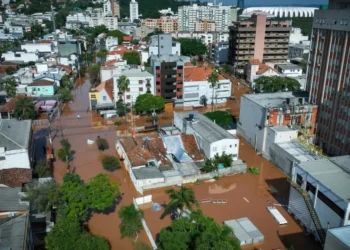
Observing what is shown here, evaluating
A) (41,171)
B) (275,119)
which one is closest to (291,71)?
(275,119)

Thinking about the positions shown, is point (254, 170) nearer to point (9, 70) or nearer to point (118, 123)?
point (118, 123)

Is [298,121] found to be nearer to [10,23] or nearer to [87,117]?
[87,117]

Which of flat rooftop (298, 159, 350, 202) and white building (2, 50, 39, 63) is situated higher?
white building (2, 50, 39, 63)

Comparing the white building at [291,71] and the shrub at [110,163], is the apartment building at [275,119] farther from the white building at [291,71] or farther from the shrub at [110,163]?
the white building at [291,71]

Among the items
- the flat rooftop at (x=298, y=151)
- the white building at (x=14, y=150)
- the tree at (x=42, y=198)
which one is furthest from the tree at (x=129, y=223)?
the flat rooftop at (x=298, y=151)

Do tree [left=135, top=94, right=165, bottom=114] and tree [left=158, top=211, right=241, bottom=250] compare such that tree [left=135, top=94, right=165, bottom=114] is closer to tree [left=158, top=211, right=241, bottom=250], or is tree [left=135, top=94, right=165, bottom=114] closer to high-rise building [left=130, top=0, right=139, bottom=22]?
tree [left=158, top=211, right=241, bottom=250]

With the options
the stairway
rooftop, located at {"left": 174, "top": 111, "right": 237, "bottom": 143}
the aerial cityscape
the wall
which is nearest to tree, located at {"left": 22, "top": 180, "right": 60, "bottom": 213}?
the aerial cityscape

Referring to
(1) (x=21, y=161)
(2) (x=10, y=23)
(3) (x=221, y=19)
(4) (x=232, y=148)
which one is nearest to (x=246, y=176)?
(4) (x=232, y=148)
